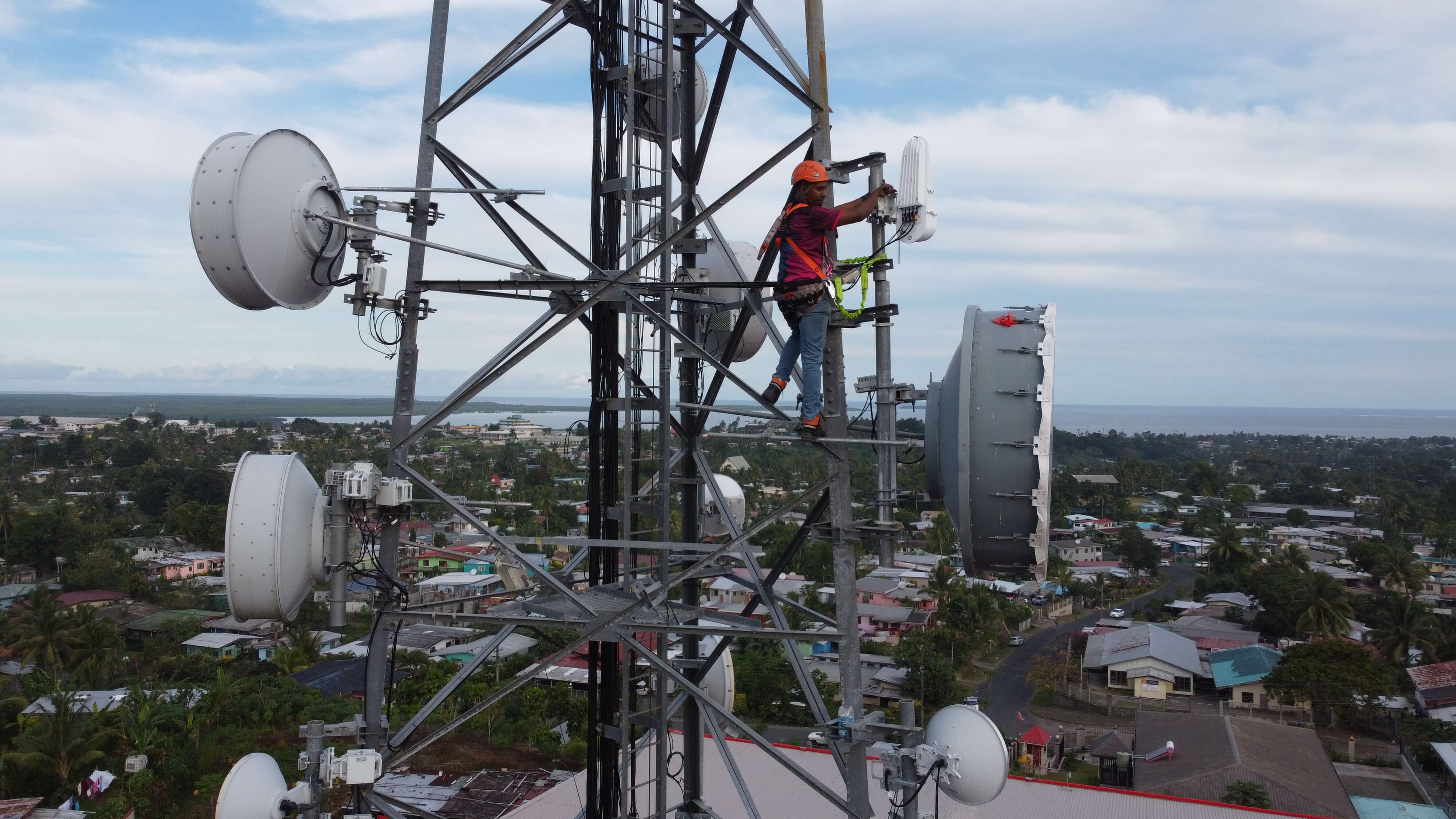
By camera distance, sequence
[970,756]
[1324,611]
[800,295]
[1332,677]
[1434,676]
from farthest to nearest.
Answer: [1324,611]
[1434,676]
[1332,677]
[800,295]
[970,756]

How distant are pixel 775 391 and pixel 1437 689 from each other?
37133 mm

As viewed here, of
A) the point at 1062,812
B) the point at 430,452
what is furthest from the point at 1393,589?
the point at 430,452

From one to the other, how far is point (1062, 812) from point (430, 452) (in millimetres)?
108637

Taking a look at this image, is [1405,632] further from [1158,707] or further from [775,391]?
[775,391]

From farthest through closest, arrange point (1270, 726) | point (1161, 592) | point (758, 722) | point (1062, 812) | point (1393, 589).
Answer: point (1161, 592), point (1393, 589), point (758, 722), point (1270, 726), point (1062, 812)

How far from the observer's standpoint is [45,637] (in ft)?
113

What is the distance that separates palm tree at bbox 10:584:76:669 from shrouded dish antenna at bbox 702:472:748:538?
3160 centimetres

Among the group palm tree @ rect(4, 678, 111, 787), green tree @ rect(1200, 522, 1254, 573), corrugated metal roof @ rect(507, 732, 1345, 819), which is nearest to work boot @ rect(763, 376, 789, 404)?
corrugated metal roof @ rect(507, 732, 1345, 819)

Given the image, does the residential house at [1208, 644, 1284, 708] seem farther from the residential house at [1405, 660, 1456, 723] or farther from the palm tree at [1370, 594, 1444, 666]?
the residential house at [1405, 660, 1456, 723]

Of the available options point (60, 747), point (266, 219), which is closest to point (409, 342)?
point (266, 219)

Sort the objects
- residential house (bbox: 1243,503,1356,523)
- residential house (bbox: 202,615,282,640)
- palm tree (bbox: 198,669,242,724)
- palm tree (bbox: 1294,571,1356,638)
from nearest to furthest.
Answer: palm tree (bbox: 198,669,242,724) < residential house (bbox: 202,615,282,640) < palm tree (bbox: 1294,571,1356,638) < residential house (bbox: 1243,503,1356,523)

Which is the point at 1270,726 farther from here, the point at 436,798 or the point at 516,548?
the point at 516,548

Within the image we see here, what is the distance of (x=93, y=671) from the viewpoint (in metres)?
33.6

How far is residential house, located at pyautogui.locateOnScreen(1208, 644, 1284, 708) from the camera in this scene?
37188mm
